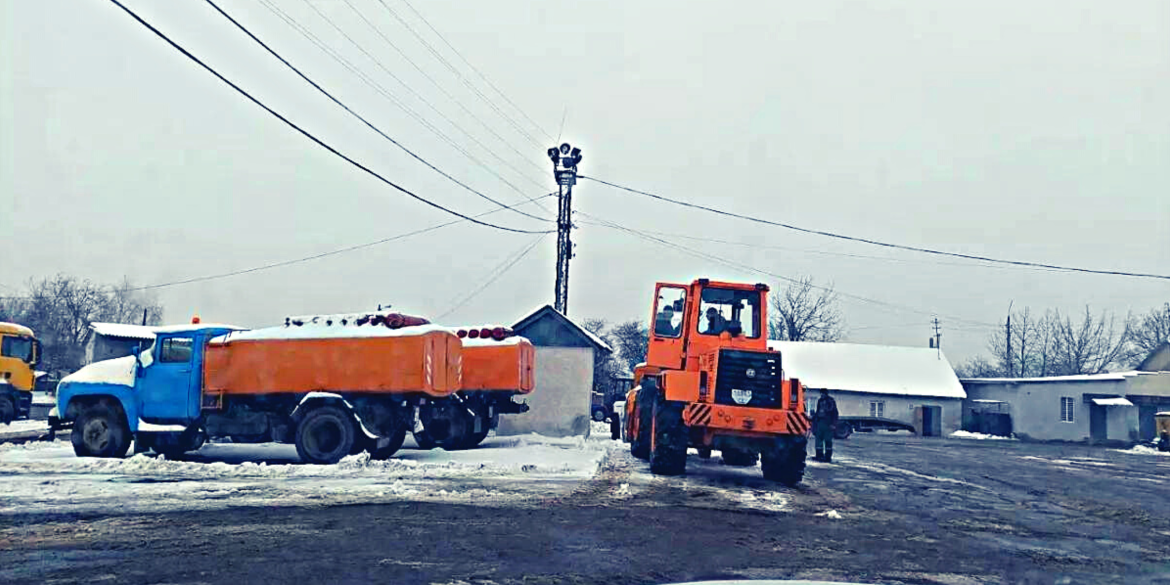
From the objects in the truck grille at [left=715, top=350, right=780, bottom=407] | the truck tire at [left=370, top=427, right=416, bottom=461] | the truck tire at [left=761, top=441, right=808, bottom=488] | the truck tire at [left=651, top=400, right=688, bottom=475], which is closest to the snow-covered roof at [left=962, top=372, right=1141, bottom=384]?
the truck tire at [left=761, top=441, right=808, bottom=488]

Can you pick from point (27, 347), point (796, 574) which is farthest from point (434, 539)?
point (27, 347)

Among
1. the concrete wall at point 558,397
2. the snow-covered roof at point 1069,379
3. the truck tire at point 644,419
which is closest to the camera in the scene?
the truck tire at point 644,419

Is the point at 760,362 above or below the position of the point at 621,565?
above

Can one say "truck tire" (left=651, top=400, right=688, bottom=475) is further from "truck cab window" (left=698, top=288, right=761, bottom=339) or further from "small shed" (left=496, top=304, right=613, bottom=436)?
"small shed" (left=496, top=304, right=613, bottom=436)

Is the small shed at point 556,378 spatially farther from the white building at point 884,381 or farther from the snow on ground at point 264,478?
the white building at point 884,381

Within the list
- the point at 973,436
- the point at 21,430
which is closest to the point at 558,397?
the point at 21,430

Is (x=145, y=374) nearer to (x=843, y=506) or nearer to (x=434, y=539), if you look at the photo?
(x=434, y=539)

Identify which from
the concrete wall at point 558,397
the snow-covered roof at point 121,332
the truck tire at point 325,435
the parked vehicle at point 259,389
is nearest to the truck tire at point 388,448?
the parked vehicle at point 259,389

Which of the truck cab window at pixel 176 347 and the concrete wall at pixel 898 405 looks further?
the concrete wall at pixel 898 405

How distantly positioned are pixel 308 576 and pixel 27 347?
26916mm

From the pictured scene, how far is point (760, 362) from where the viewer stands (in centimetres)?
1638

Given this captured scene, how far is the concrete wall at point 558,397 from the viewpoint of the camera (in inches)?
1094

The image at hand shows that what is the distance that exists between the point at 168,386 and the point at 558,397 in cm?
1210

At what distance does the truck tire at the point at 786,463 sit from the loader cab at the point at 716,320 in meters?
2.33
